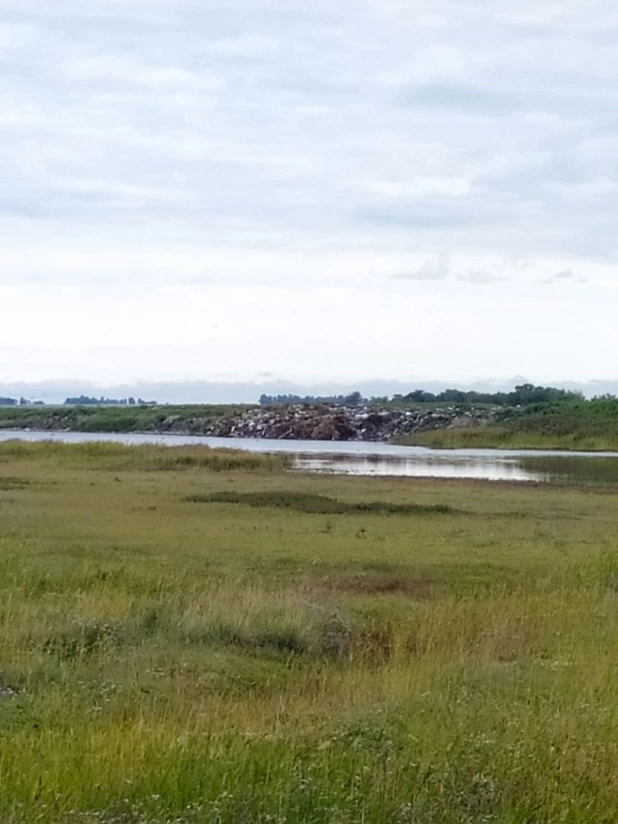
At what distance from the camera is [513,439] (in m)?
86.1

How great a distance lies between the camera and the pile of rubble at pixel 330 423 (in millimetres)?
99250

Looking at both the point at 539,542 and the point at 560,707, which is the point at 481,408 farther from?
the point at 560,707

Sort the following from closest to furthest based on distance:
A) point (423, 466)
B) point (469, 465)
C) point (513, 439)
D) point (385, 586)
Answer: point (385, 586) → point (423, 466) → point (469, 465) → point (513, 439)

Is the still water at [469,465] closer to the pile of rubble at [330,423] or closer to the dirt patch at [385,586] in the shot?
the pile of rubble at [330,423]

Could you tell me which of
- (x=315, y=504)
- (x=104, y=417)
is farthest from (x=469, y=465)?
(x=104, y=417)

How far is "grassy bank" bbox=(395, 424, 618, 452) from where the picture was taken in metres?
81.7

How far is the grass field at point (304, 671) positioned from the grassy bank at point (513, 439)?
5740 cm

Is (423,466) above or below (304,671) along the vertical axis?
above

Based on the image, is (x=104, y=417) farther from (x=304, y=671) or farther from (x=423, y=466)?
(x=304, y=671)

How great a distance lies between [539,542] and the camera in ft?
76.3

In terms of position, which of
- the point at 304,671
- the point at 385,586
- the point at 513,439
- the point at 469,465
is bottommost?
the point at 304,671

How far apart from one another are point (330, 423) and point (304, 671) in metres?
88.7

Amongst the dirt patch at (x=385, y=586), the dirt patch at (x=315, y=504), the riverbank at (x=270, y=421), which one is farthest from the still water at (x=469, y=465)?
the dirt patch at (x=385, y=586)

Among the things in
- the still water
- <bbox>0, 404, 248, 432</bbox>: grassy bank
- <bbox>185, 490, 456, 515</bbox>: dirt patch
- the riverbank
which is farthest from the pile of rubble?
<bbox>185, 490, 456, 515</bbox>: dirt patch
